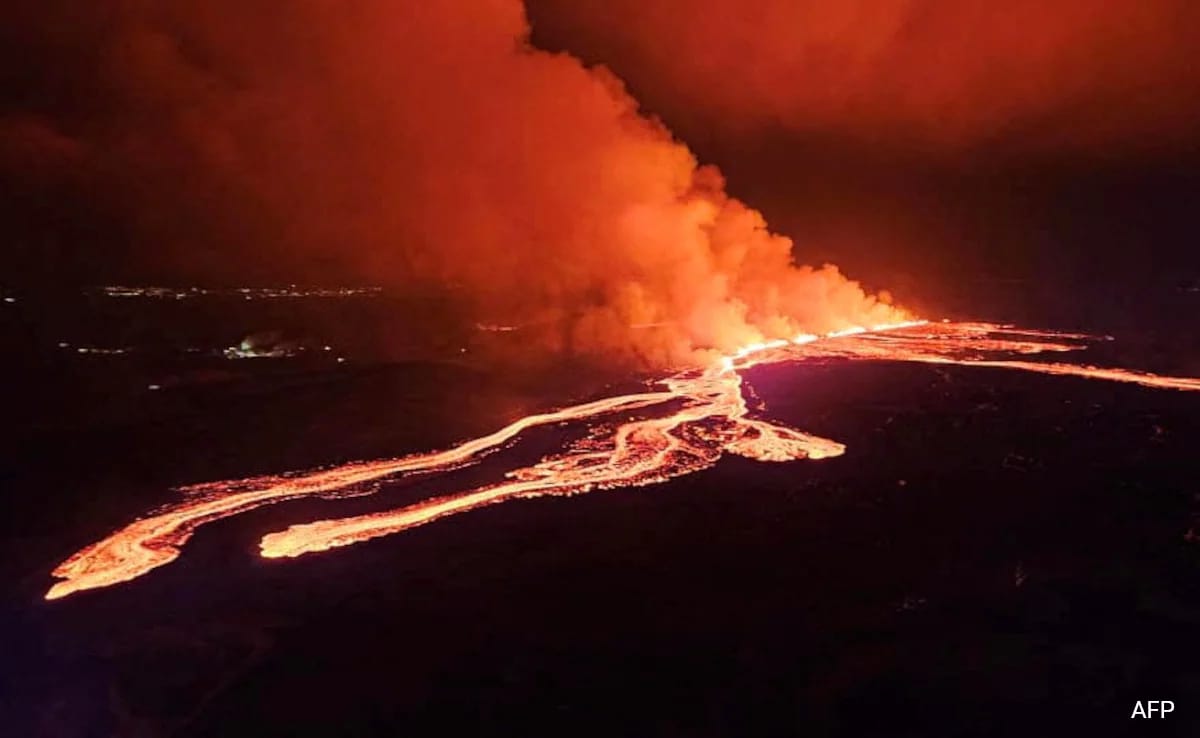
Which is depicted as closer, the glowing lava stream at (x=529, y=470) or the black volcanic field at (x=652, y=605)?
the black volcanic field at (x=652, y=605)

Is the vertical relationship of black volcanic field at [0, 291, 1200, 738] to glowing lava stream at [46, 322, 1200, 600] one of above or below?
below

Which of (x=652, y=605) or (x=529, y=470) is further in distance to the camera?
(x=529, y=470)

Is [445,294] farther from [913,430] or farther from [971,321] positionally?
[913,430]

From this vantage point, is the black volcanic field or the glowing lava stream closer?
the black volcanic field

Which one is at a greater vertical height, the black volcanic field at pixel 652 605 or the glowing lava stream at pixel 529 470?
the glowing lava stream at pixel 529 470

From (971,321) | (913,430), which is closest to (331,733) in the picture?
(913,430)
